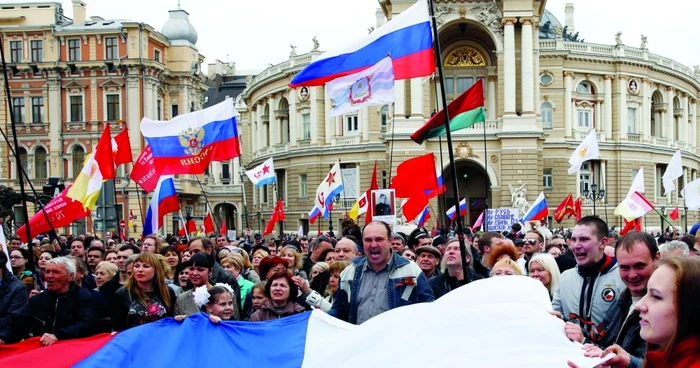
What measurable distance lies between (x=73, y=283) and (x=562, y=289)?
13.9ft

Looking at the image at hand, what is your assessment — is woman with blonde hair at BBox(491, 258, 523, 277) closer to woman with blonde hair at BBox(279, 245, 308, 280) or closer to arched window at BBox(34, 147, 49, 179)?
woman with blonde hair at BBox(279, 245, 308, 280)

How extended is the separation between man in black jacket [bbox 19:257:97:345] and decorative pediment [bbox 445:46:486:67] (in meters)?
42.1

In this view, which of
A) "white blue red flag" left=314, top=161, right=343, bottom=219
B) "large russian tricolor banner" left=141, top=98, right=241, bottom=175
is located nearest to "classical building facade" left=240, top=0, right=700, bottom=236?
"white blue red flag" left=314, top=161, right=343, bottom=219

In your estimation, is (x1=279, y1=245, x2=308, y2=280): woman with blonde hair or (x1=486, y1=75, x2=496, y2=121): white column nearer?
(x1=279, y1=245, x2=308, y2=280): woman with blonde hair

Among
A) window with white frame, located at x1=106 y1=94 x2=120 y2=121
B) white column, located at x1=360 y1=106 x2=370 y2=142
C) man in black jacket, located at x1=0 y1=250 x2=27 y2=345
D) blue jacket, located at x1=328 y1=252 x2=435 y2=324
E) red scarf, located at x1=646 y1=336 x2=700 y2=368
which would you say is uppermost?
window with white frame, located at x1=106 y1=94 x2=120 y2=121

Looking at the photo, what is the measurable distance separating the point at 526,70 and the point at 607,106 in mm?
14065

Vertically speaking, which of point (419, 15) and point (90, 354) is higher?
point (419, 15)

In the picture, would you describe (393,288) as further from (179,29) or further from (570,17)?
(570,17)

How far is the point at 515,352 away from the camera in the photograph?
3.49m

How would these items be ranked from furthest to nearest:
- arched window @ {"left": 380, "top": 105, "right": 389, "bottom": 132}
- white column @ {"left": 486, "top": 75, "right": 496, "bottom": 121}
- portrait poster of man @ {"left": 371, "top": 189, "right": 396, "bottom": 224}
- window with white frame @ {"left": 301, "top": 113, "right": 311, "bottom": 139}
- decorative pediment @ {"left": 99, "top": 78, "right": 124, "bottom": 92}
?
decorative pediment @ {"left": 99, "top": 78, "right": 124, "bottom": 92} < window with white frame @ {"left": 301, "top": 113, "right": 311, "bottom": 139} < arched window @ {"left": 380, "top": 105, "right": 389, "bottom": 132} < white column @ {"left": 486, "top": 75, "right": 496, "bottom": 121} < portrait poster of man @ {"left": 371, "top": 189, "right": 396, "bottom": 224}

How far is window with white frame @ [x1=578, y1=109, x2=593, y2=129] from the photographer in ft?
175

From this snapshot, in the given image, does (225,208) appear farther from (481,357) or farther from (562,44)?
(481,357)

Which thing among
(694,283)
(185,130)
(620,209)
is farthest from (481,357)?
(620,209)

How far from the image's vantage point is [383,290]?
6.02 m
